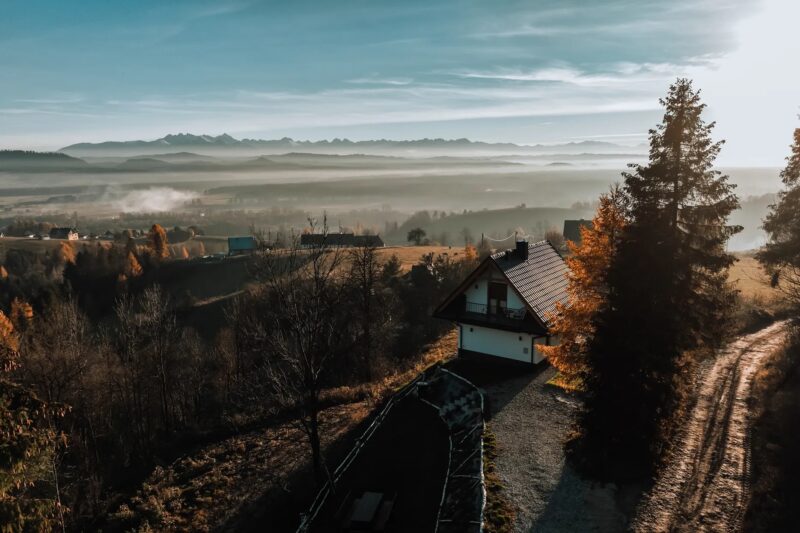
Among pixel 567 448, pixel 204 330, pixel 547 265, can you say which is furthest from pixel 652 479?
pixel 204 330

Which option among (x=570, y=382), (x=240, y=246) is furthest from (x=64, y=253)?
(x=570, y=382)

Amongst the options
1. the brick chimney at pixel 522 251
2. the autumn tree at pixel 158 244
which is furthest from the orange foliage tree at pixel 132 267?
the brick chimney at pixel 522 251

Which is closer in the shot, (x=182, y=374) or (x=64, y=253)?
(x=182, y=374)

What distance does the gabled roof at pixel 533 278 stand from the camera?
90.8 ft

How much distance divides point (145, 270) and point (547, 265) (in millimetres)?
109598

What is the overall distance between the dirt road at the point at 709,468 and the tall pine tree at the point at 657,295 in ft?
4.84

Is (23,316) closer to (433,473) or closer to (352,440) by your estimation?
(352,440)

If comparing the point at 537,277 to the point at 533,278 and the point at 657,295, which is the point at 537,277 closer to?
the point at 533,278

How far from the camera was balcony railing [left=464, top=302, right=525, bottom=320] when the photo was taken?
28.1 metres

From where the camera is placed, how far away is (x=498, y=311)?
2911 centimetres

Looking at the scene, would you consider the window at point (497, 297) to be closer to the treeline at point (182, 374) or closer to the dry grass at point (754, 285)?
the treeline at point (182, 374)

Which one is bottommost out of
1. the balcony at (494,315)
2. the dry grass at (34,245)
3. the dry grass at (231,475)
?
the dry grass at (231,475)

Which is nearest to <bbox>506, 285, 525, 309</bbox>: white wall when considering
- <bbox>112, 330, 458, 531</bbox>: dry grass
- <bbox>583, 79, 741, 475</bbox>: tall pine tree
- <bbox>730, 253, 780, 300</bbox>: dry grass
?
<bbox>112, 330, 458, 531</bbox>: dry grass

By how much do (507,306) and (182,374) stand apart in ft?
109
